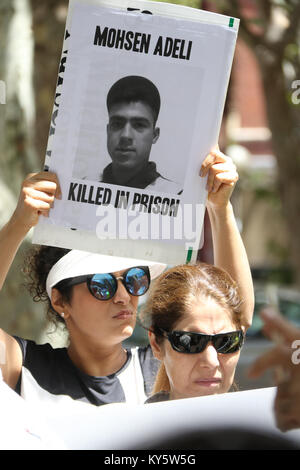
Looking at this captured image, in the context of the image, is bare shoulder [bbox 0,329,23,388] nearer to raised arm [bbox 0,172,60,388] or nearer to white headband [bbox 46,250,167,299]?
raised arm [bbox 0,172,60,388]

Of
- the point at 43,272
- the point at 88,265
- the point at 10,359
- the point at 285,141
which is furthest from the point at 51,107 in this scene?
the point at 10,359

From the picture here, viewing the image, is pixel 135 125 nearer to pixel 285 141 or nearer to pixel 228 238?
pixel 228 238

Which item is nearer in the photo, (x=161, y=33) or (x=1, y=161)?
(x=161, y=33)

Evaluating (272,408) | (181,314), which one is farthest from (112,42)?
(272,408)

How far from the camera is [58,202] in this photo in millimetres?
2016

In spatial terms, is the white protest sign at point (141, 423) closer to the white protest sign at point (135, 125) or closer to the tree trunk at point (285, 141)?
the white protest sign at point (135, 125)

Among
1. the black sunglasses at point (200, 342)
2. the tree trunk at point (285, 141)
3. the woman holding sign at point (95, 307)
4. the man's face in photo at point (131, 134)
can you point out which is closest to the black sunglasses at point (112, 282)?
the woman holding sign at point (95, 307)

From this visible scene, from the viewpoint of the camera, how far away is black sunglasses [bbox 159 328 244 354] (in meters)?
2.04

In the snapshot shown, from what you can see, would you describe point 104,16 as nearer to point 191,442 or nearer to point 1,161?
point 191,442
